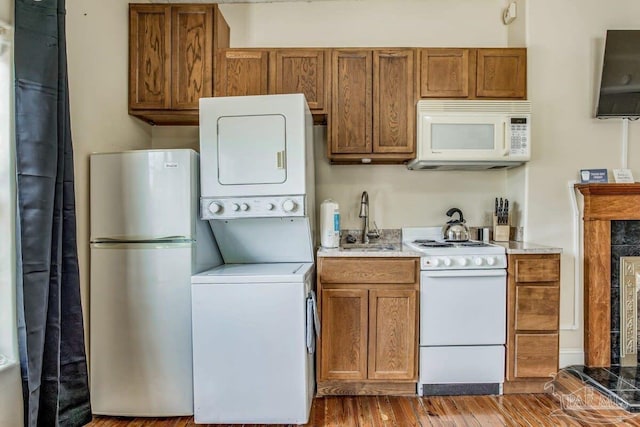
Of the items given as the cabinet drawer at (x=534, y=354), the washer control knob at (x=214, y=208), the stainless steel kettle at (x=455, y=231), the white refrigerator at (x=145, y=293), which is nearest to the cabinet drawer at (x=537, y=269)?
the cabinet drawer at (x=534, y=354)

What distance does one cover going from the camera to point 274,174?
225 cm

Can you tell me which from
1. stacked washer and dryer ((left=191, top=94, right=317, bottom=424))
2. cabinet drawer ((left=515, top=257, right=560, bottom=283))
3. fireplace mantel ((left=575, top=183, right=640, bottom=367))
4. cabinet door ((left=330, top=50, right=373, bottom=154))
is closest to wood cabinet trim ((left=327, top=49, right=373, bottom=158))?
cabinet door ((left=330, top=50, right=373, bottom=154))

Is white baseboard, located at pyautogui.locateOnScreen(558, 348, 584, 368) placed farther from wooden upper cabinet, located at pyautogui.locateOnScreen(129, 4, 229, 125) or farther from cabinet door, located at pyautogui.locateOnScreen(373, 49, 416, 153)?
wooden upper cabinet, located at pyautogui.locateOnScreen(129, 4, 229, 125)

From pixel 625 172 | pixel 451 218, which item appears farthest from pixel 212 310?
pixel 625 172

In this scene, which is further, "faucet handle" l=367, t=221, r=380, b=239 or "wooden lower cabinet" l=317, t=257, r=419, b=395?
"faucet handle" l=367, t=221, r=380, b=239

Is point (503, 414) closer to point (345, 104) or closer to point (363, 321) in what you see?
point (363, 321)

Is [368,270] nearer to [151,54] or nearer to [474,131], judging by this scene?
[474,131]

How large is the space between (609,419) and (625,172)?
1.65 metres

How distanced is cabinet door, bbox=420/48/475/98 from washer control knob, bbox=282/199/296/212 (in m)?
1.25

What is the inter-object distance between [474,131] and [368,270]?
1221 millimetres

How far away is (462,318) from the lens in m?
2.42

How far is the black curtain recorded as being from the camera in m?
1.59

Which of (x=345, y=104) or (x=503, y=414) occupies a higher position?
(x=345, y=104)

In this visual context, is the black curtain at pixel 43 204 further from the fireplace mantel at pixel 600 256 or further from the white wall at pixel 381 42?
the fireplace mantel at pixel 600 256
